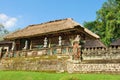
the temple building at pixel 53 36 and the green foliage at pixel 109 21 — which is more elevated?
the green foliage at pixel 109 21

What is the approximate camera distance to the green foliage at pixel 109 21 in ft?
128

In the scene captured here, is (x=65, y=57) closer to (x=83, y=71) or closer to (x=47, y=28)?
(x=83, y=71)

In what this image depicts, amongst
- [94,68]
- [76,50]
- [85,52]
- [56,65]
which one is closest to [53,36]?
[56,65]

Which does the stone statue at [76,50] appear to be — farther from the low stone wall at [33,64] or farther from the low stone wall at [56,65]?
the low stone wall at [33,64]

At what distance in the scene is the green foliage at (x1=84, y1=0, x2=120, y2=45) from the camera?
39128mm

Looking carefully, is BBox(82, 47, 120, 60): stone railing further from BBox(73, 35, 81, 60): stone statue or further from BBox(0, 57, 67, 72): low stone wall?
BBox(0, 57, 67, 72): low stone wall

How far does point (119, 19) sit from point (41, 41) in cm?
1329

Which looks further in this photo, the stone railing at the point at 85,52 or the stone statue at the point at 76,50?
the stone statue at the point at 76,50

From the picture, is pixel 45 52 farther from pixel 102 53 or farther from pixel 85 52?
pixel 102 53

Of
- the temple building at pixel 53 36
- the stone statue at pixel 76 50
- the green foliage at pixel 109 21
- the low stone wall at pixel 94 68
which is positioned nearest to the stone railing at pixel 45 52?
the temple building at pixel 53 36

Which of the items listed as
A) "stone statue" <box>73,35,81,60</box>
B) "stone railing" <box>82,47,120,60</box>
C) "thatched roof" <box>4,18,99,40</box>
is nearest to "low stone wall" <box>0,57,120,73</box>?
"stone statue" <box>73,35,81,60</box>

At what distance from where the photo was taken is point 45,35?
1216 inches

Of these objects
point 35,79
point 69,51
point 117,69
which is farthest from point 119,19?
point 35,79

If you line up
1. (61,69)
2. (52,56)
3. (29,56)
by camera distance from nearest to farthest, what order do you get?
(61,69), (52,56), (29,56)
